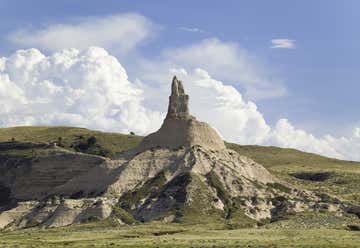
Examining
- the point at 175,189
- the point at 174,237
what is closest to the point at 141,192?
the point at 175,189

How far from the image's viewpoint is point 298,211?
559ft

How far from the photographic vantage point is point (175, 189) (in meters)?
173

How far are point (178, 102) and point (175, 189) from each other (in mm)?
31049

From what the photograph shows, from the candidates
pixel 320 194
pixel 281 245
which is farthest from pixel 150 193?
pixel 281 245

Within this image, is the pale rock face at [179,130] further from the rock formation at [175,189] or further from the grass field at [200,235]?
the grass field at [200,235]

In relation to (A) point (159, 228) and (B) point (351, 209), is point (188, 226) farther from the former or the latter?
(B) point (351, 209)

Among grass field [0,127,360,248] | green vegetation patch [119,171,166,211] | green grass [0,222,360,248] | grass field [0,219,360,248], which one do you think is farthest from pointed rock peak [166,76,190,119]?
grass field [0,219,360,248]

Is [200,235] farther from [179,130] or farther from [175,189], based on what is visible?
[179,130]

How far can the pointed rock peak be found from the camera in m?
195

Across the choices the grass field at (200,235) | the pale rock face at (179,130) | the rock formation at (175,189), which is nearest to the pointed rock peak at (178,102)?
the pale rock face at (179,130)

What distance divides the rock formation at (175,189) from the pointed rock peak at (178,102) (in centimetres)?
26

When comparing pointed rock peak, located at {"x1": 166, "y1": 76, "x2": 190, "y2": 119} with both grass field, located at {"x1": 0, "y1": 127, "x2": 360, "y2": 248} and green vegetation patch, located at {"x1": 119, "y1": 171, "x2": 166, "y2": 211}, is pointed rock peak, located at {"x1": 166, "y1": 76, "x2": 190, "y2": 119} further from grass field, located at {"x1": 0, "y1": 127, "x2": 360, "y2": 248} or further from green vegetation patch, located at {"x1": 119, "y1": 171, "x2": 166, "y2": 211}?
grass field, located at {"x1": 0, "y1": 127, "x2": 360, "y2": 248}

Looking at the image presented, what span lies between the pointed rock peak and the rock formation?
26 cm

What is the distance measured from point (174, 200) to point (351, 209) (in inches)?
1622
